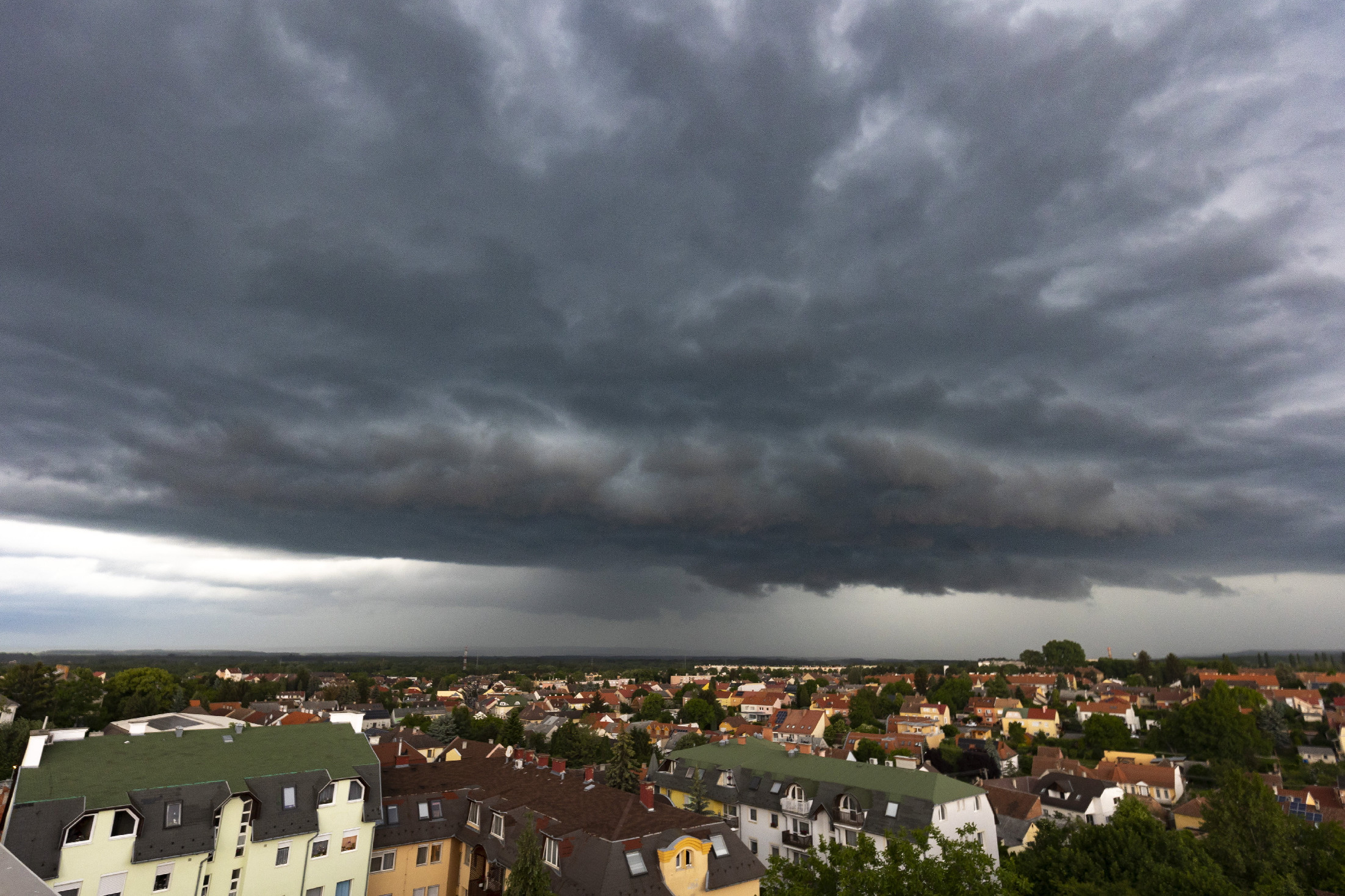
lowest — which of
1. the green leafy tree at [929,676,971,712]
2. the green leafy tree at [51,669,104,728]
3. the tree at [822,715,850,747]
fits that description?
the tree at [822,715,850,747]

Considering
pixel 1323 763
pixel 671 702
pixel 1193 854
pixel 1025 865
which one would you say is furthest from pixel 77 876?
pixel 671 702

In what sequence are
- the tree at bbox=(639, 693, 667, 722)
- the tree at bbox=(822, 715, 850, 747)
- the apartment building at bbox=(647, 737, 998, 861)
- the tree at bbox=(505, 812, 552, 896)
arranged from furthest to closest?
the tree at bbox=(639, 693, 667, 722) → the tree at bbox=(822, 715, 850, 747) → the apartment building at bbox=(647, 737, 998, 861) → the tree at bbox=(505, 812, 552, 896)

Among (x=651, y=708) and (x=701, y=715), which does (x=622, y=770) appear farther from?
(x=651, y=708)

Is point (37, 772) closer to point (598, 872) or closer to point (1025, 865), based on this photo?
point (598, 872)

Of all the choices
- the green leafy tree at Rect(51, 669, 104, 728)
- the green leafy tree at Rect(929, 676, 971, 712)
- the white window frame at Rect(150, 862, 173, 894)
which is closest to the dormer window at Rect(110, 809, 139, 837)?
the white window frame at Rect(150, 862, 173, 894)

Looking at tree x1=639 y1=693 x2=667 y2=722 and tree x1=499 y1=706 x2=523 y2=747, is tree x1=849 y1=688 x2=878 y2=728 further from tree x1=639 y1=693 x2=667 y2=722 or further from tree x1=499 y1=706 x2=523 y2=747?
tree x1=499 y1=706 x2=523 y2=747

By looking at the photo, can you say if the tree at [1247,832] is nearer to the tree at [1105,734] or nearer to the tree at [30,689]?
the tree at [1105,734]

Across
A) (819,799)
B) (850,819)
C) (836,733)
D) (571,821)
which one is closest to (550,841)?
(571,821)
